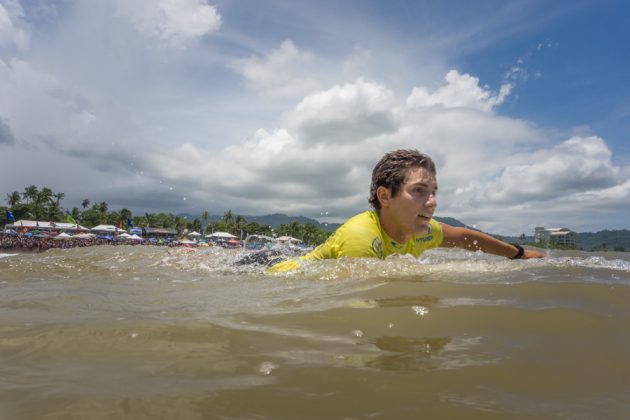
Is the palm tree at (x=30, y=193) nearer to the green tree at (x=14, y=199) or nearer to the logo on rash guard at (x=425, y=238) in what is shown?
the green tree at (x=14, y=199)

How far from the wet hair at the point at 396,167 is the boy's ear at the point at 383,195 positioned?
0.04 metres

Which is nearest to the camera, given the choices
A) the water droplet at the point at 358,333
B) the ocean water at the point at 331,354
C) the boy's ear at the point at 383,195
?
the ocean water at the point at 331,354

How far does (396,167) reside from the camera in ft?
13.5

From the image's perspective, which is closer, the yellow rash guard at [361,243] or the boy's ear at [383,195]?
the yellow rash guard at [361,243]

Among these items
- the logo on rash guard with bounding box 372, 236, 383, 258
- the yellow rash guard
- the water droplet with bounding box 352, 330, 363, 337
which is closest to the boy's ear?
the yellow rash guard

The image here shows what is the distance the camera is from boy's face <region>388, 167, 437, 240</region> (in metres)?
3.96

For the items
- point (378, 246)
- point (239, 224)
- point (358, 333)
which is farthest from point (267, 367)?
point (239, 224)

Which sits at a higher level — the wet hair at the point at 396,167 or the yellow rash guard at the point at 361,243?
the wet hair at the point at 396,167

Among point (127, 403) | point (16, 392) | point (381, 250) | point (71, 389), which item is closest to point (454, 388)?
point (127, 403)

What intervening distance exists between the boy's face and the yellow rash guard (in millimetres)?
260

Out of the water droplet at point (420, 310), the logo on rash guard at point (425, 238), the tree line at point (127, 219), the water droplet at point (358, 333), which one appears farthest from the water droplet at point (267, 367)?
the tree line at point (127, 219)

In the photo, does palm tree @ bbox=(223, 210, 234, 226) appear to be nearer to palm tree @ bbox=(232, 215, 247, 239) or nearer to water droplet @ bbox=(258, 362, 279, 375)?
palm tree @ bbox=(232, 215, 247, 239)

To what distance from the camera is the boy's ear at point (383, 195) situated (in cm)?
409

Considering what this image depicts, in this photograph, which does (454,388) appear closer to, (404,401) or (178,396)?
(404,401)
